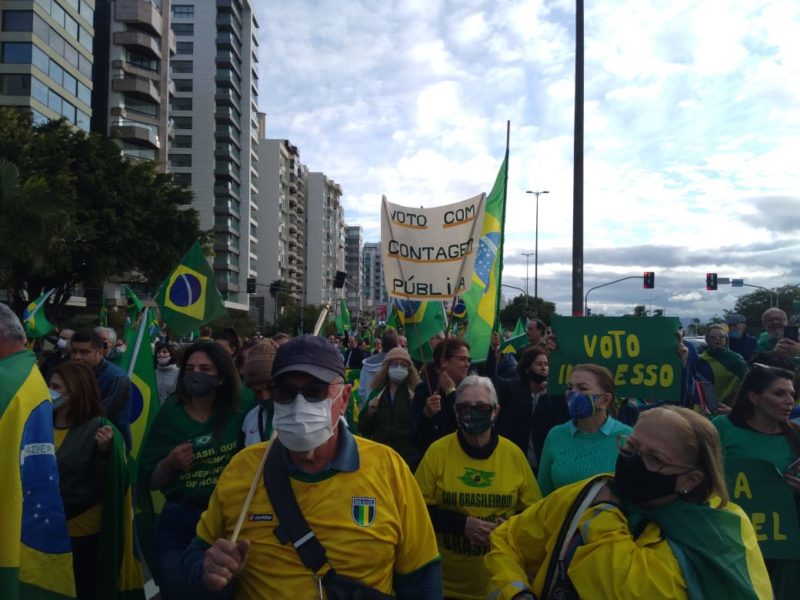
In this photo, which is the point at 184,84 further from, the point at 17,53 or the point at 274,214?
the point at 17,53

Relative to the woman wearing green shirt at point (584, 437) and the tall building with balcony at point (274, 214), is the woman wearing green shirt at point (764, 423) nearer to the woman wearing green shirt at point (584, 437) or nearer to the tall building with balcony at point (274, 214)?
the woman wearing green shirt at point (584, 437)

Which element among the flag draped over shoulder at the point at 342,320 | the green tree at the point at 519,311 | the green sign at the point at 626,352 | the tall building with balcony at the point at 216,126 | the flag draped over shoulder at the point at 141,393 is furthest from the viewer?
the tall building with balcony at the point at 216,126

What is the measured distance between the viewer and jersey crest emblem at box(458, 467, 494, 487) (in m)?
3.73

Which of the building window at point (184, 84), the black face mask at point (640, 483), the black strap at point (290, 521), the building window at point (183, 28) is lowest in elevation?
the black strap at point (290, 521)

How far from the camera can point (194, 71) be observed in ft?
246

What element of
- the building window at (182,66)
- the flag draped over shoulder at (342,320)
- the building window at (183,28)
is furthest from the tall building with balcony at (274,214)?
the flag draped over shoulder at (342,320)

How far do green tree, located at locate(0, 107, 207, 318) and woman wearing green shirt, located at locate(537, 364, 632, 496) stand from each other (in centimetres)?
2610

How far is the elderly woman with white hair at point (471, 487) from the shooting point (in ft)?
12.1

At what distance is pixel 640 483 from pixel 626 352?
9.57 ft

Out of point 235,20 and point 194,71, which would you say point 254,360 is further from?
point 235,20

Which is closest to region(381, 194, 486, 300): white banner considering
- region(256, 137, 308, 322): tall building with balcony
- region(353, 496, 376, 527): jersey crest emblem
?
region(353, 496, 376, 527): jersey crest emblem

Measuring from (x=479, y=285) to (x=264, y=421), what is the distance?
5.02 metres

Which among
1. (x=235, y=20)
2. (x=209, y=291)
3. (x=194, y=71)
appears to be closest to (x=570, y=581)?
(x=209, y=291)

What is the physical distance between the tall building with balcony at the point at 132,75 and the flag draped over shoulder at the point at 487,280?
51446 mm
